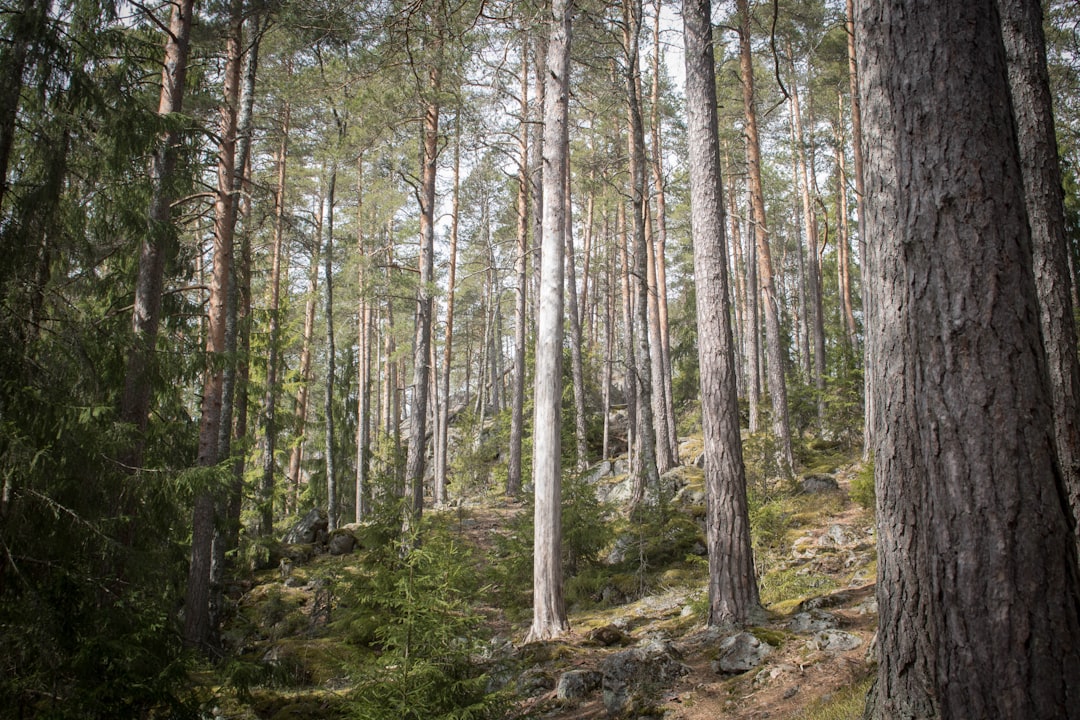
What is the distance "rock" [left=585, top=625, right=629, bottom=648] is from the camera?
6.68 metres

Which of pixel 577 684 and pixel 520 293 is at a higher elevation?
pixel 520 293

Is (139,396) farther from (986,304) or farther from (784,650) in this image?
(986,304)

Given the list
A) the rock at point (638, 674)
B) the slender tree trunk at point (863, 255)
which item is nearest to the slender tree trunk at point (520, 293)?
the slender tree trunk at point (863, 255)

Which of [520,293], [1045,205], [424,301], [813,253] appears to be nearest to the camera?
[1045,205]

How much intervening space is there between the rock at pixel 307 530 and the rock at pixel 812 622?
1134 centimetres

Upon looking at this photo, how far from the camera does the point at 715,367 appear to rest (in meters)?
6.64

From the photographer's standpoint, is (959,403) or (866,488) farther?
(866,488)

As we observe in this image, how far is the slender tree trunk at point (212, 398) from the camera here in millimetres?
8164

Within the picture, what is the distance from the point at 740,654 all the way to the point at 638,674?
34.2 inches

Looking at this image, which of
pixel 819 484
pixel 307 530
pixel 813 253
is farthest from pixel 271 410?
pixel 813 253

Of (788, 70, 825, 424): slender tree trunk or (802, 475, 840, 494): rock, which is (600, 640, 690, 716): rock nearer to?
(802, 475, 840, 494): rock

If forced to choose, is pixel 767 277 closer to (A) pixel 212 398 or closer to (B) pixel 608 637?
(B) pixel 608 637

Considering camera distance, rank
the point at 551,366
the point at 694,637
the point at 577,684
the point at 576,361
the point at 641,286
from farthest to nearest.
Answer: the point at 576,361
the point at 641,286
the point at 551,366
the point at 694,637
the point at 577,684

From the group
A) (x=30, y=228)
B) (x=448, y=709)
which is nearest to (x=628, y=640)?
(x=448, y=709)
